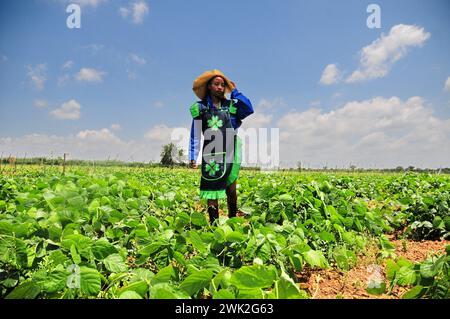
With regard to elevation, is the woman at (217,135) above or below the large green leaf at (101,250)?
above

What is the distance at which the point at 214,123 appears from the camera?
14.1 ft

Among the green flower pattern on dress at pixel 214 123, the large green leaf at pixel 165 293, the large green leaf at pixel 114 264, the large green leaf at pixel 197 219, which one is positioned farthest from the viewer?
the green flower pattern on dress at pixel 214 123

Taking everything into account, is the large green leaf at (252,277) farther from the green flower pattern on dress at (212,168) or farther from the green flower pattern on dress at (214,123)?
the green flower pattern on dress at (214,123)

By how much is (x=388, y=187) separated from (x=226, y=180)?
22.6 ft

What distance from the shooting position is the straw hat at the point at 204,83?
4477 millimetres

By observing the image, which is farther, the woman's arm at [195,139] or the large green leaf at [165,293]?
the woman's arm at [195,139]

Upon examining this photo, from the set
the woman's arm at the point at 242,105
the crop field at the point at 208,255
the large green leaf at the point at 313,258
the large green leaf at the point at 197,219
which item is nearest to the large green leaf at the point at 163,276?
the crop field at the point at 208,255

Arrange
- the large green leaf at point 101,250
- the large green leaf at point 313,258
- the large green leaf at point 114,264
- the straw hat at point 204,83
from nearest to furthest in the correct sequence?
the large green leaf at point 114,264, the large green leaf at point 101,250, the large green leaf at point 313,258, the straw hat at point 204,83

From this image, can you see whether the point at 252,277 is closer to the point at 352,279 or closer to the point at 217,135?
the point at 352,279

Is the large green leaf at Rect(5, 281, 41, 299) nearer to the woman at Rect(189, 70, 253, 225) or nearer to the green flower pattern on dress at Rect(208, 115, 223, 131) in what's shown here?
the woman at Rect(189, 70, 253, 225)

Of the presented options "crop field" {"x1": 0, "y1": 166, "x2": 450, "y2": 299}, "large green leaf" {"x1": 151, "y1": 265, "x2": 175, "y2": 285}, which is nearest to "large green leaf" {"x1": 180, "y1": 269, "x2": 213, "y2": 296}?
"crop field" {"x1": 0, "y1": 166, "x2": 450, "y2": 299}

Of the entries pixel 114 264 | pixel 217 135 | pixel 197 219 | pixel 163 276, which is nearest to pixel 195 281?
pixel 163 276
